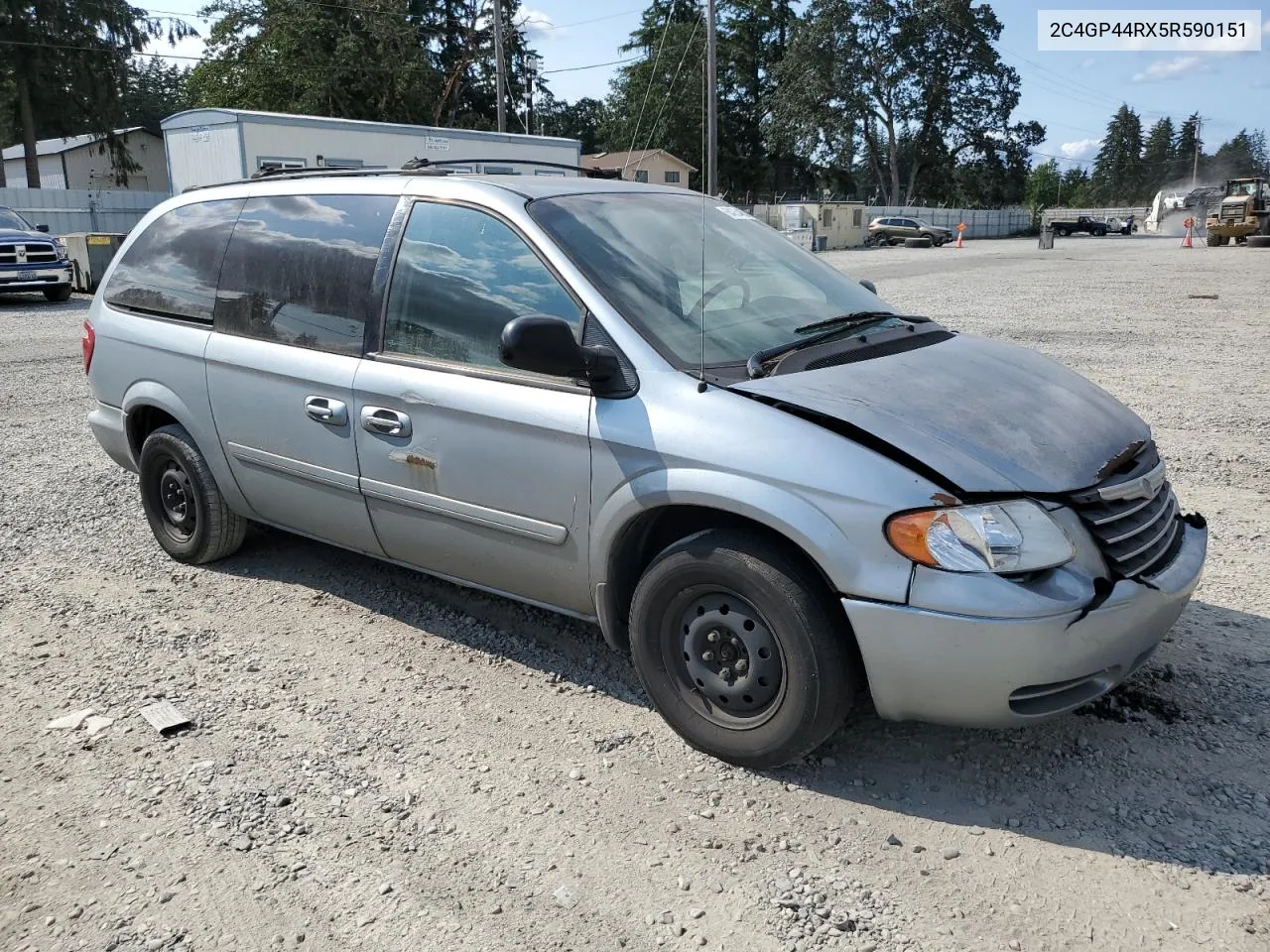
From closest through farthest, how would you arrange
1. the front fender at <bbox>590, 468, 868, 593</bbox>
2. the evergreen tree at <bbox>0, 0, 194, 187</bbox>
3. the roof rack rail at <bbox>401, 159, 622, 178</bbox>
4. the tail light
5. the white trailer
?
1. the front fender at <bbox>590, 468, 868, 593</bbox>
2. the roof rack rail at <bbox>401, 159, 622, 178</bbox>
3. the tail light
4. the white trailer
5. the evergreen tree at <bbox>0, 0, 194, 187</bbox>

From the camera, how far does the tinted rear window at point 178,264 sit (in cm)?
465

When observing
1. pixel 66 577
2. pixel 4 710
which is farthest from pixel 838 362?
pixel 66 577

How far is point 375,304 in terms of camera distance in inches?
155

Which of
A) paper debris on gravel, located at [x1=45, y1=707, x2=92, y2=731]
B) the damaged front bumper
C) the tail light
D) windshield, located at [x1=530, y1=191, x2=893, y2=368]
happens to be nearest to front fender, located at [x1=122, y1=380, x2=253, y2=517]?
the tail light

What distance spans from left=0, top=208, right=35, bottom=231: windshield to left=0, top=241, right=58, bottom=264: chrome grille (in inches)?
22.8

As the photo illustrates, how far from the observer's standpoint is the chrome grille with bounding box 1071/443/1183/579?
2920 millimetres

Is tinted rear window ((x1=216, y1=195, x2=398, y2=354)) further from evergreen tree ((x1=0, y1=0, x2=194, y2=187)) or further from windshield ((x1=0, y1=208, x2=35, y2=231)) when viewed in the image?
evergreen tree ((x1=0, y1=0, x2=194, y2=187))

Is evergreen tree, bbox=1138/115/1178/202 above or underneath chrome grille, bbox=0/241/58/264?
above

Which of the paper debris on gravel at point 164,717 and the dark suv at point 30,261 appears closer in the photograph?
the paper debris on gravel at point 164,717

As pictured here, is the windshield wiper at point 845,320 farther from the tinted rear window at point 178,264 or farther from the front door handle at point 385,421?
the tinted rear window at point 178,264

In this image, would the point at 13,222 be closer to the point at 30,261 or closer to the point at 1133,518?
the point at 30,261

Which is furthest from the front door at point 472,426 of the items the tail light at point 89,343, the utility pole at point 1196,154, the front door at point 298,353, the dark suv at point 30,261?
the utility pole at point 1196,154

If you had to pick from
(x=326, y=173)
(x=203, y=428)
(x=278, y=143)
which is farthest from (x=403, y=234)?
(x=278, y=143)

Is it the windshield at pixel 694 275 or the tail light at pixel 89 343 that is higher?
the windshield at pixel 694 275
